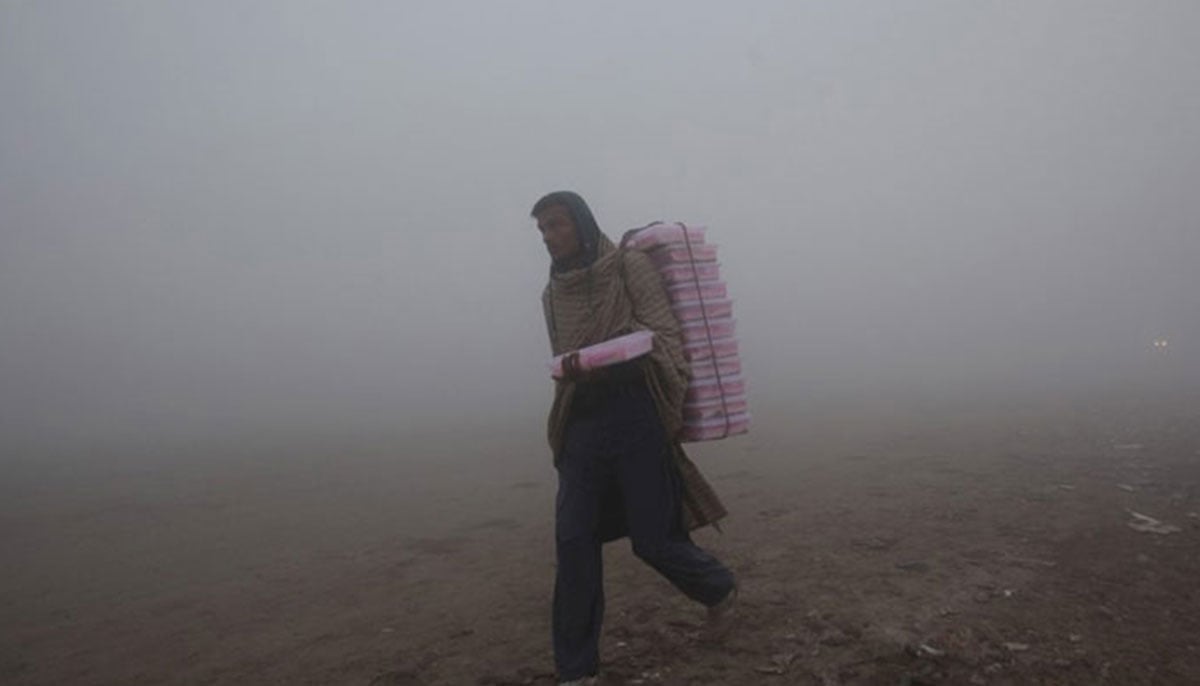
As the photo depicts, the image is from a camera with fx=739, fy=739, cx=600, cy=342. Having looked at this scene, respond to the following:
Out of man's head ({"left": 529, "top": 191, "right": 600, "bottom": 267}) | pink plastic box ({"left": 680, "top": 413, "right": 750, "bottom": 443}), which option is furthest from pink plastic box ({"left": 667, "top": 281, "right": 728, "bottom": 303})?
pink plastic box ({"left": 680, "top": 413, "right": 750, "bottom": 443})

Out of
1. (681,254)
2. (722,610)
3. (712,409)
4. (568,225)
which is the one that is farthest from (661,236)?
(722,610)

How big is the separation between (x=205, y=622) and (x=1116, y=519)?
6.58 metres

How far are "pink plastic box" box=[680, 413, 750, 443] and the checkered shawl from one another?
63 millimetres

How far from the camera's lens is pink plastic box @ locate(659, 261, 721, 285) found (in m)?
3.22

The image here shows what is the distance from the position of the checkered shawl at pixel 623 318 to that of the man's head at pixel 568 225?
6cm

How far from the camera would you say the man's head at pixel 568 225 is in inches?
128

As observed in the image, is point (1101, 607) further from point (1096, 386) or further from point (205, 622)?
point (1096, 386)

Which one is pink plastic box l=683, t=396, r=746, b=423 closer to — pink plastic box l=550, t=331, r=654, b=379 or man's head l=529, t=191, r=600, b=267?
pink plastic box l=550, t=331, r=654, b=379

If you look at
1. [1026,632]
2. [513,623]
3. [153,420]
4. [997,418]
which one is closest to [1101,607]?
[1026,632]

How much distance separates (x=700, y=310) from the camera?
128 inches

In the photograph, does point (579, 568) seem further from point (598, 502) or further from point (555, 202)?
point (555, 202)

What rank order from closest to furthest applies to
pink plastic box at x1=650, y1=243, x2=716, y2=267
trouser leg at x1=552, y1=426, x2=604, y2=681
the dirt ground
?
trouser leg at x1=552, y1=426, x2=604, y2=681
pink plastic box at x1=650, y1=243, x2=716, y2=267
the dirt ground

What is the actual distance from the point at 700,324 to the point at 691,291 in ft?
0.51

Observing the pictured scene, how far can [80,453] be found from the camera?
18422mm
